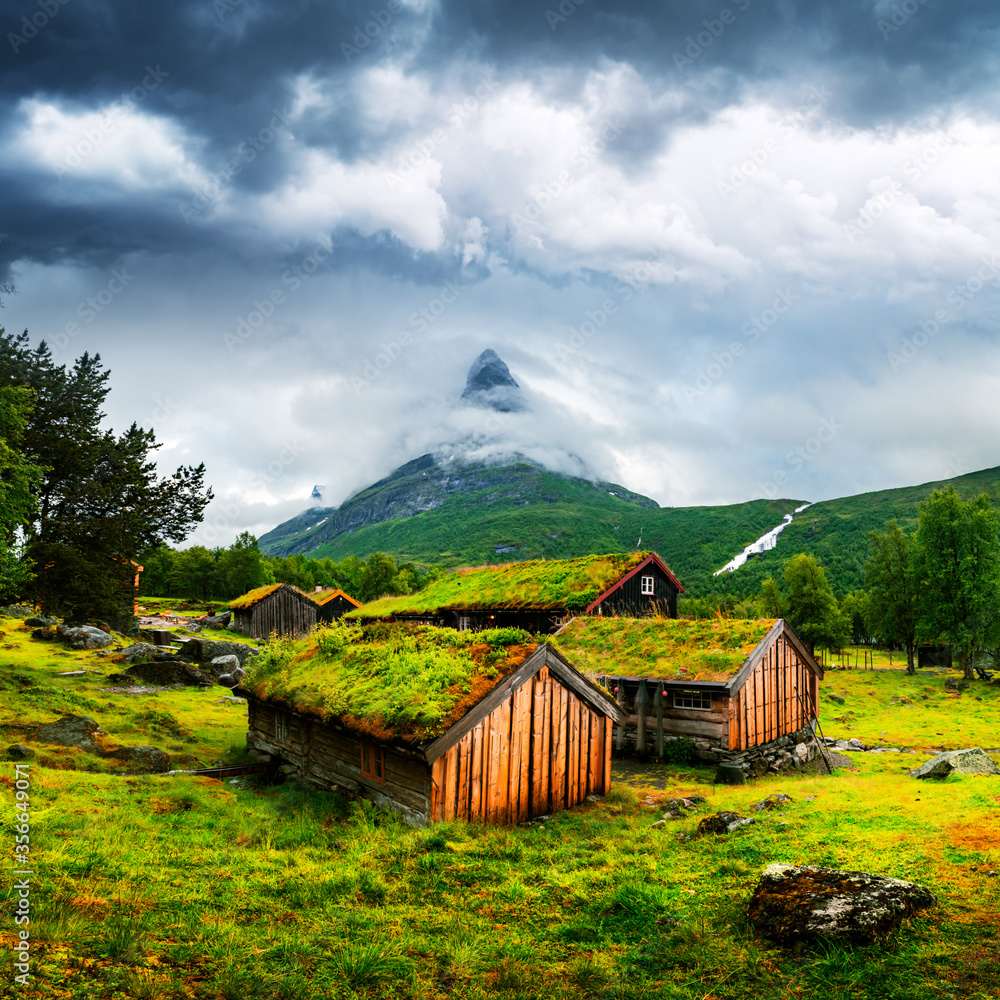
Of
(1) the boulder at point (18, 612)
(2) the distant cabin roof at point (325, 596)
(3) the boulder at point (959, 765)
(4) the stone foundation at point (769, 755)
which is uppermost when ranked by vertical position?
(2) the distant cabin roof at point (325, 596)

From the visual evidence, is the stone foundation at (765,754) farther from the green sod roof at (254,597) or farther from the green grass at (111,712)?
the green sod roof at (254,597)

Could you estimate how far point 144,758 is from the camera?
53.8 ft

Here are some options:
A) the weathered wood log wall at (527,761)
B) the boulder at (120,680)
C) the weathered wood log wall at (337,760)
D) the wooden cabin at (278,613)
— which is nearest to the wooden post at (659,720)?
the weathered wood log wall at (527,761)

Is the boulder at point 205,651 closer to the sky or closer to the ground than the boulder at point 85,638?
closer to the ground

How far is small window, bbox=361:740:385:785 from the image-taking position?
13086 millimetres

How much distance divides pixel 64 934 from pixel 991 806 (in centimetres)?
1557

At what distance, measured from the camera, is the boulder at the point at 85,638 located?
35.3 meters

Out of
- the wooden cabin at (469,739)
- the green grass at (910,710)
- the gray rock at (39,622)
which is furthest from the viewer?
the gray rock at (39,622)

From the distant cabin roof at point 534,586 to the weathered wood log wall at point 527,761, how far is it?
18318 mm

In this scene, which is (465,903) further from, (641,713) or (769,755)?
(769,755)

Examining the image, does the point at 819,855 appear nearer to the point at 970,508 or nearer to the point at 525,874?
the point at 525,874

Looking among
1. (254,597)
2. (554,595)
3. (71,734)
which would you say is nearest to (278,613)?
(254,597)

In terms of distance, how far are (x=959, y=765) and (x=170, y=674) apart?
32.2 meters

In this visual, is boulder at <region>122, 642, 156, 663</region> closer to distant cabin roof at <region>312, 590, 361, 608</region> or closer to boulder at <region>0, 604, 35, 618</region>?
boulder at <region>0, 604, 35, 618</region>
